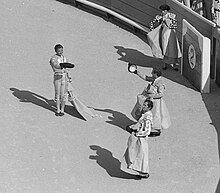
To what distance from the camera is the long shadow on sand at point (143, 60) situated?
749 inches

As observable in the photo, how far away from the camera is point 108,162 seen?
1488 centimetres

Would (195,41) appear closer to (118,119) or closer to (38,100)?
(118,119)

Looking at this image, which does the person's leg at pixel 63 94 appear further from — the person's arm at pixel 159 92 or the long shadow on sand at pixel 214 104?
the long shadow on sand at pixel 214 104

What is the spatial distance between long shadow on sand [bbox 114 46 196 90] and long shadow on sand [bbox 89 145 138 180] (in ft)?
13.3

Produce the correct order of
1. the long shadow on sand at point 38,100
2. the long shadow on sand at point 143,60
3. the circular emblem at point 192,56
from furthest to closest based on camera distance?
the long shadow on sand at point 143,60, the circular emblem at point 192,56, the long shadow on sand at point 38,100

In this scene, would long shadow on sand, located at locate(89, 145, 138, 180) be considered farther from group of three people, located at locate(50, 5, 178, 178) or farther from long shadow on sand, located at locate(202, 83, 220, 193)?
long shadow on sand, located at locate(202, 83, 220, 193)

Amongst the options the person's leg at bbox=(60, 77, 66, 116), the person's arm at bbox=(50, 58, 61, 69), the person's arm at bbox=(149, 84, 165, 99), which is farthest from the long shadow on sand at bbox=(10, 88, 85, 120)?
the person's arm at bbox=(149, 84, 165, 99)

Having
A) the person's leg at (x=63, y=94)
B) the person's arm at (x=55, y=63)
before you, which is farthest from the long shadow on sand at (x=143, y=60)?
the person's arm at (x=55, y=63)

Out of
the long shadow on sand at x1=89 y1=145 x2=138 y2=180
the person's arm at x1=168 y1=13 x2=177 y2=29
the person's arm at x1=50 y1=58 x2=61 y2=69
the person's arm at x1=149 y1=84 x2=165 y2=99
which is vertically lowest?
the long shadow on sand at x1=89 y1=145 x2=138 y2=180

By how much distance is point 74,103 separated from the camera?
1670cm

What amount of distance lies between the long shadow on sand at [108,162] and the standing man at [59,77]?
1.57 metres

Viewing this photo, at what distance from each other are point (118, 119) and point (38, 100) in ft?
5.98

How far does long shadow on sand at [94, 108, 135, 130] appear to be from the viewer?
1648 centimetres

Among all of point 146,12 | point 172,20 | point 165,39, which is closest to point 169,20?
point 172,20
